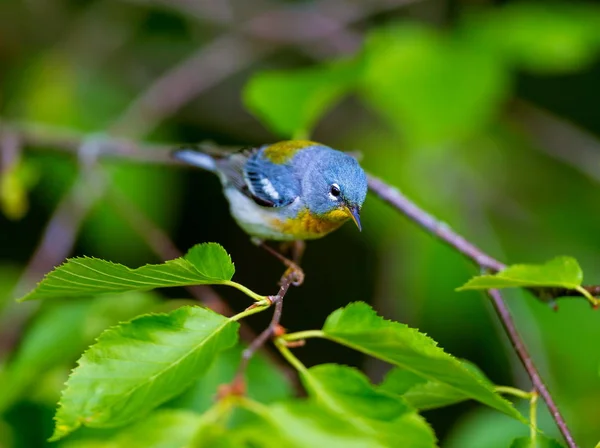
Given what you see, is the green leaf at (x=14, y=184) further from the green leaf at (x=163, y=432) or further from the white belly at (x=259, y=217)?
the green leaf at (x=163, y=432)

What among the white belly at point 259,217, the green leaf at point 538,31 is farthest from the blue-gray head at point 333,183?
the green leaf at point 538,31

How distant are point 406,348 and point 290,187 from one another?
146 cm

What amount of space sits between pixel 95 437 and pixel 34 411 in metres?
0.40

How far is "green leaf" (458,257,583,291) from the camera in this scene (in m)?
1.73

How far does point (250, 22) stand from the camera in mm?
4898

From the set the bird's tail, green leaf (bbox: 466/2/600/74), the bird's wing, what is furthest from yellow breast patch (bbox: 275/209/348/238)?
green leaf (bbox: 466/2/600/74)

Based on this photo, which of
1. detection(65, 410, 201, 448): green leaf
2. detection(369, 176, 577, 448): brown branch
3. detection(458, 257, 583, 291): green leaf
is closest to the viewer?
detection(65, 410, 201, 448): green leaf

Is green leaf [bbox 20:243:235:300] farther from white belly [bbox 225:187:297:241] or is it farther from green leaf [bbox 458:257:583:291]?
white belly [bbox 225:187:297:241]

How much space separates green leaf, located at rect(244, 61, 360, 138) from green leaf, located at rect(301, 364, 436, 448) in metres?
1.69

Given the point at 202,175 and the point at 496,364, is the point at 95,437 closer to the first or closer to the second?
the point at 496,364

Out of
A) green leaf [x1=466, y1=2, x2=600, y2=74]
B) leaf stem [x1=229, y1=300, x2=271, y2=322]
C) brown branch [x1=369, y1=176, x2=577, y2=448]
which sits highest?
green leaf [x1=466, y1=2, x2=600, y2=74]

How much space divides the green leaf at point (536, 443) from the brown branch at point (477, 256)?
0.04 meters

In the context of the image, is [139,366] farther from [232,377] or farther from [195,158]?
[195,158]

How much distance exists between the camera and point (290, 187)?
9.33ft
